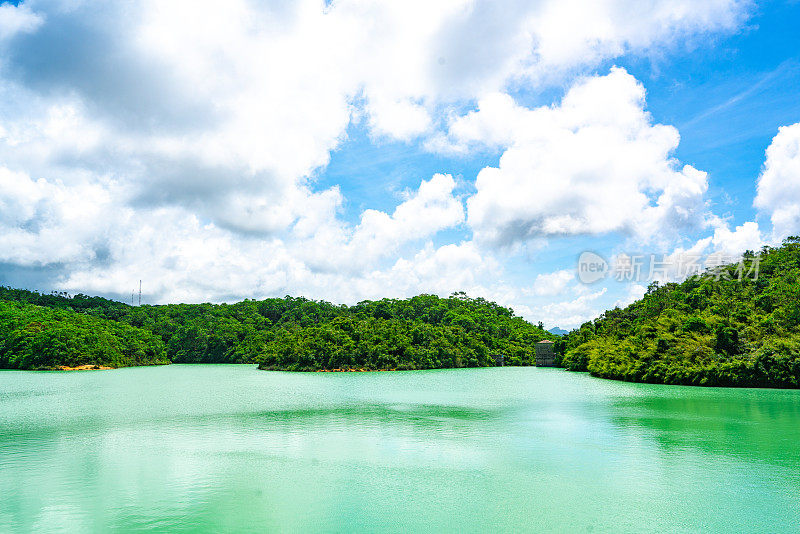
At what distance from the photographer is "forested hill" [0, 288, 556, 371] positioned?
186 feet

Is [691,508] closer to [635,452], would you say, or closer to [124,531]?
[635,452]

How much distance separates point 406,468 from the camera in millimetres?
12211

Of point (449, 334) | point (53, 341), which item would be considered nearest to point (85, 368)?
point (53, 341)

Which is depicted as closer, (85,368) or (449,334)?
(85,368)

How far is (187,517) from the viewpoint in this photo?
918cm

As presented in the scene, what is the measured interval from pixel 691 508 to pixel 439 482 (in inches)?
182

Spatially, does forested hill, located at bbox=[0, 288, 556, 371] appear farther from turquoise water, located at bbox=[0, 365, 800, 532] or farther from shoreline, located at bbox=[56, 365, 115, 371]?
turquoise water, located at bbox=[0, 365, 800, 532]

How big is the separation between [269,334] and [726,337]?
6169cm

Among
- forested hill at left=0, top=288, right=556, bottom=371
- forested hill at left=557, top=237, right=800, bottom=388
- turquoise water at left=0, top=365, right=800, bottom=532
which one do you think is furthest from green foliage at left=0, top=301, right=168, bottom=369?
forested hill at left=557, top=237, right=800, bottom=388

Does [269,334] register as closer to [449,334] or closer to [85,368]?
[85,368]

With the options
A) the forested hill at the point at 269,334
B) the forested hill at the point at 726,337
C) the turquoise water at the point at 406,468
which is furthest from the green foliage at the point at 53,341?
the forested hill at the point at 726,337

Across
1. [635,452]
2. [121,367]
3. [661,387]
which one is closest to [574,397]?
[661,387]

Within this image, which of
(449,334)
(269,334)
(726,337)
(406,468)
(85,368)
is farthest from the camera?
(269,334)

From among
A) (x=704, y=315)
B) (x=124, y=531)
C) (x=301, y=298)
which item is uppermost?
(x=301, y=298)
